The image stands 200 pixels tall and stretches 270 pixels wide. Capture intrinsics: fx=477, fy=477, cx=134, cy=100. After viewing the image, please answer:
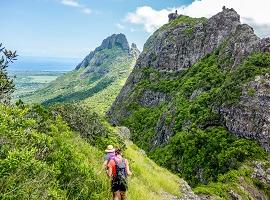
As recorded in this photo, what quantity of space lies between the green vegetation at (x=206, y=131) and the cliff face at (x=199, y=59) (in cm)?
136

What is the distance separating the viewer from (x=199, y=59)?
124 meters

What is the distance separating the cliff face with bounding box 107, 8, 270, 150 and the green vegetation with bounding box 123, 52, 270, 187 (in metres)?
1.36

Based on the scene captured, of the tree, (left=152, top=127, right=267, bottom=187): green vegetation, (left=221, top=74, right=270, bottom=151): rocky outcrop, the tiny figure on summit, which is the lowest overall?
(left=152, top=127, right=267, bottom=187): green vegetation

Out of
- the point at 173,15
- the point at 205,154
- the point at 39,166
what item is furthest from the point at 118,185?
the point at 173,15

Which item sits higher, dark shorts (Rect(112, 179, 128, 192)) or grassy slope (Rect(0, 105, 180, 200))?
grassy slope (Rect(0, 105, 180, 200))

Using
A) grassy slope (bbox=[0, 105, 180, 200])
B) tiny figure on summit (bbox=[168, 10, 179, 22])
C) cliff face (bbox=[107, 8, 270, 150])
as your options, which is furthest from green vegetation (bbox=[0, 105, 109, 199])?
tiny figure on summit (bbox=[168, 10, 179, 22])

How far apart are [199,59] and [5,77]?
10424cm

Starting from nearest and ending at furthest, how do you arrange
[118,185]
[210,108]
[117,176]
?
[118,185]
[117,176]
[210,108]

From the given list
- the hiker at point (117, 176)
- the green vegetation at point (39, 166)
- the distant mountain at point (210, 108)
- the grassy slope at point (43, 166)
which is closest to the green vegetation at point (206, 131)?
the distant mountain at point (210, 108)

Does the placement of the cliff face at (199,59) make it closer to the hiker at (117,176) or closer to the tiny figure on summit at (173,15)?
the tiny figure on summit at (173,15)

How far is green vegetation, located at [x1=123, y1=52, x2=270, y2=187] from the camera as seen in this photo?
61594 mm

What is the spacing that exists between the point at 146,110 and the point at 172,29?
36.3 meters

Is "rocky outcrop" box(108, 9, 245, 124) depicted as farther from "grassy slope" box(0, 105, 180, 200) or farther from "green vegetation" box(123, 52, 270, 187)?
"grassy slope" box(0, 105, 180, 200)

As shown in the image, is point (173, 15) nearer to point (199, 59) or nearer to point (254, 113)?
point (199, 59)
